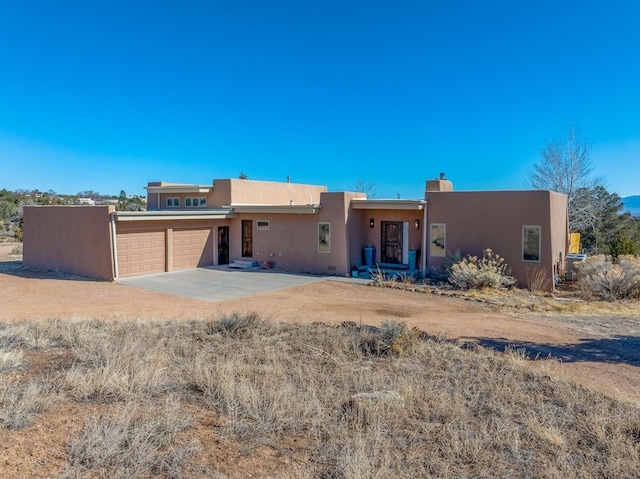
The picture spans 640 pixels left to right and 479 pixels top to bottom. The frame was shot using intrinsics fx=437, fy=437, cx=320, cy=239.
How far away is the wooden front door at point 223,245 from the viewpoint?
21.6 m

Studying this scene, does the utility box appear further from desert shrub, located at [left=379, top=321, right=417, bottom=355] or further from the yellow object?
desert shrub, located at [left=379, top=321, right=417, bottom=355]

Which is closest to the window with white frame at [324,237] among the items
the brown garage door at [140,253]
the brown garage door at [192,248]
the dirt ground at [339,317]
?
the dirt ground at [339,317]

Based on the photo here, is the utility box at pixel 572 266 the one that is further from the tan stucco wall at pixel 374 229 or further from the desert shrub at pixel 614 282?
the tan stucco wall at pixel 374 229

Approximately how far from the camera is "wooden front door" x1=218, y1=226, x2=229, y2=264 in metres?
21.6

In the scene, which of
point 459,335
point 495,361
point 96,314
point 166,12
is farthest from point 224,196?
point 495,361

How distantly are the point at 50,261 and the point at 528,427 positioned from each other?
66.2ft

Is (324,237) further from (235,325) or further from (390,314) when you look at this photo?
(235,325)

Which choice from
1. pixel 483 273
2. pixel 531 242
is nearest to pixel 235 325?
pixel 483 273

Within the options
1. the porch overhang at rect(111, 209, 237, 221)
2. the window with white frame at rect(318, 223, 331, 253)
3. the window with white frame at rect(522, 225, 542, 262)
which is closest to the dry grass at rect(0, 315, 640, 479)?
the window with white frame at rect(522, 225, 542, 262)

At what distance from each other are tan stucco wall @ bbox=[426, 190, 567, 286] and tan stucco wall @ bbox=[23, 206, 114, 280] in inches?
501

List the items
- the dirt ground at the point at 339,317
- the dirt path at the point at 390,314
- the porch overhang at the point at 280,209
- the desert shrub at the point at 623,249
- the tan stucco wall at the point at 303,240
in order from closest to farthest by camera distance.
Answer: the dirt ground at the point at 339,317 → the dirt path at the point at 390,314 → the tan stucco wall at the point at 303,240 → the porch overhang at the point at 280,209 → the desert shrub at the point at 623,249

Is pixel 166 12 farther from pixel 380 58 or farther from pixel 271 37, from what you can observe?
pixel 380 58

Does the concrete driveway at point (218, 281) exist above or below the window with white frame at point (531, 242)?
below

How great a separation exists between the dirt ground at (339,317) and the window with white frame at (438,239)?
318 cm
